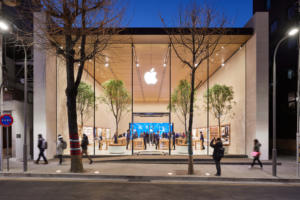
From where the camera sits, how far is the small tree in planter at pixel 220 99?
53.5ft

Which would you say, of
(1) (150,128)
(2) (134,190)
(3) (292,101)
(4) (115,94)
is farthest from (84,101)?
(3) (292,101)

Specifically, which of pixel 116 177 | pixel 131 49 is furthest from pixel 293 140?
pixel 116 177

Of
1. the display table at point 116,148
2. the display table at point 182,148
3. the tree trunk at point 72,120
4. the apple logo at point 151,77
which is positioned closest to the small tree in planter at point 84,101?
the display table at point 116,148

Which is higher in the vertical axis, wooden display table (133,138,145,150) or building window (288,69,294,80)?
building window (288,69,294,80)

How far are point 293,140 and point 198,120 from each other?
8911 mm

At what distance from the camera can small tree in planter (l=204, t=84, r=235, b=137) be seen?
16.3 m

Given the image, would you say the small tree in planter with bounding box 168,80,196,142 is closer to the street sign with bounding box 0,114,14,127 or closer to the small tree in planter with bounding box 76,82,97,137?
the small tree in planter with bounding box 76,82,97,137

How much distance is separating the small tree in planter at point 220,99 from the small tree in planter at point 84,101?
8.23m

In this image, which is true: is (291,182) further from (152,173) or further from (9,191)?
(9,191)

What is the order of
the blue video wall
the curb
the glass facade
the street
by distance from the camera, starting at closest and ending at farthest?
the street < the curb < the glass facade < the blue video wall

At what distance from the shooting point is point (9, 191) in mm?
7453

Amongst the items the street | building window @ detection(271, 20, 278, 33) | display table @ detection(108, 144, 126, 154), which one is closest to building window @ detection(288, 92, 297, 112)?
building window @ detection(271, 20, 278, 33)

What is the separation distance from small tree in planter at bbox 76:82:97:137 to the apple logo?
201 inches

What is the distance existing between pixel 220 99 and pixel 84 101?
31.0 ft
